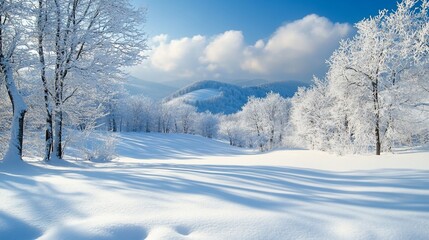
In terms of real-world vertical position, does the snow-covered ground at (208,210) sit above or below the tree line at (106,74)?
below

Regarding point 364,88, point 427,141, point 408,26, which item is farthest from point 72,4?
point 427,141

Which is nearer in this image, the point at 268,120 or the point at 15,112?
the point at 15,112

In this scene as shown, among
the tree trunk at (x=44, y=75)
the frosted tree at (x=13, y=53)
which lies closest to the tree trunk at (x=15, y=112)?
the frosted tree at (x=13, y=53)

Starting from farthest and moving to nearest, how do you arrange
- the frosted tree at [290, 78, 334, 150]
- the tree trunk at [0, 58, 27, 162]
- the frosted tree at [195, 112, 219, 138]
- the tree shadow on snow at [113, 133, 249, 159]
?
the frosted tree at [195, 112, 219, 138], the tree shadow on snow at [113, 133, 249, 159], the frosted tree at [290, 78, 334, 150], the tree trunk at [0, 58, 27, 162]

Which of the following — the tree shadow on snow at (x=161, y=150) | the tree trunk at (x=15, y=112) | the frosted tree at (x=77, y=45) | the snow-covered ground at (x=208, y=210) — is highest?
the frosted tree at (x=77, y=45)

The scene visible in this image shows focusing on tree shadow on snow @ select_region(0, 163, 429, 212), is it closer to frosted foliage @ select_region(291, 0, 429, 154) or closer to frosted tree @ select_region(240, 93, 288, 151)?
frosted foliage @ select_region(291, 0, 429, 154)

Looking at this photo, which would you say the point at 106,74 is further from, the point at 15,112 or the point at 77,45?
the point at 15,112

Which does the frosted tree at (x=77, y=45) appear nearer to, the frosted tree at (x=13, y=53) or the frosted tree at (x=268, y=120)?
the frosted tree at (x=13, y=53)

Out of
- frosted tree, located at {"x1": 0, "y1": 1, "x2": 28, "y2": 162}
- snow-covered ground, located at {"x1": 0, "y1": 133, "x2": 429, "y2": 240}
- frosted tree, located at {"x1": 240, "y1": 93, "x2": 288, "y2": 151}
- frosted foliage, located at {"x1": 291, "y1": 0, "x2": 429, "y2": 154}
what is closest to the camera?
snow-covered ground, located at {"x1": 0, "y1": 133, "x2": 429, "y2": 240}

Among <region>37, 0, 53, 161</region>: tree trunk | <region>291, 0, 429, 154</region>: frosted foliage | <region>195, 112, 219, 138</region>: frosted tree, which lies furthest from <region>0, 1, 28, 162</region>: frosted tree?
<region>195, 112, 219, 138</region>: frosted tree

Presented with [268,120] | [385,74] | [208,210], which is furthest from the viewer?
[268,120]

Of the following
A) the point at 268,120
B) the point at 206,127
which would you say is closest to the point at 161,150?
the point at 268,120

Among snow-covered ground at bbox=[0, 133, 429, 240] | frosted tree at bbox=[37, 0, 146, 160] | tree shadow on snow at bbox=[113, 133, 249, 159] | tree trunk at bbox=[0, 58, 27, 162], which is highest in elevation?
frosted tree at bbox=[37, 0, 146, 160]

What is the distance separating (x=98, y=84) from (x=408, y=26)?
18370mm
